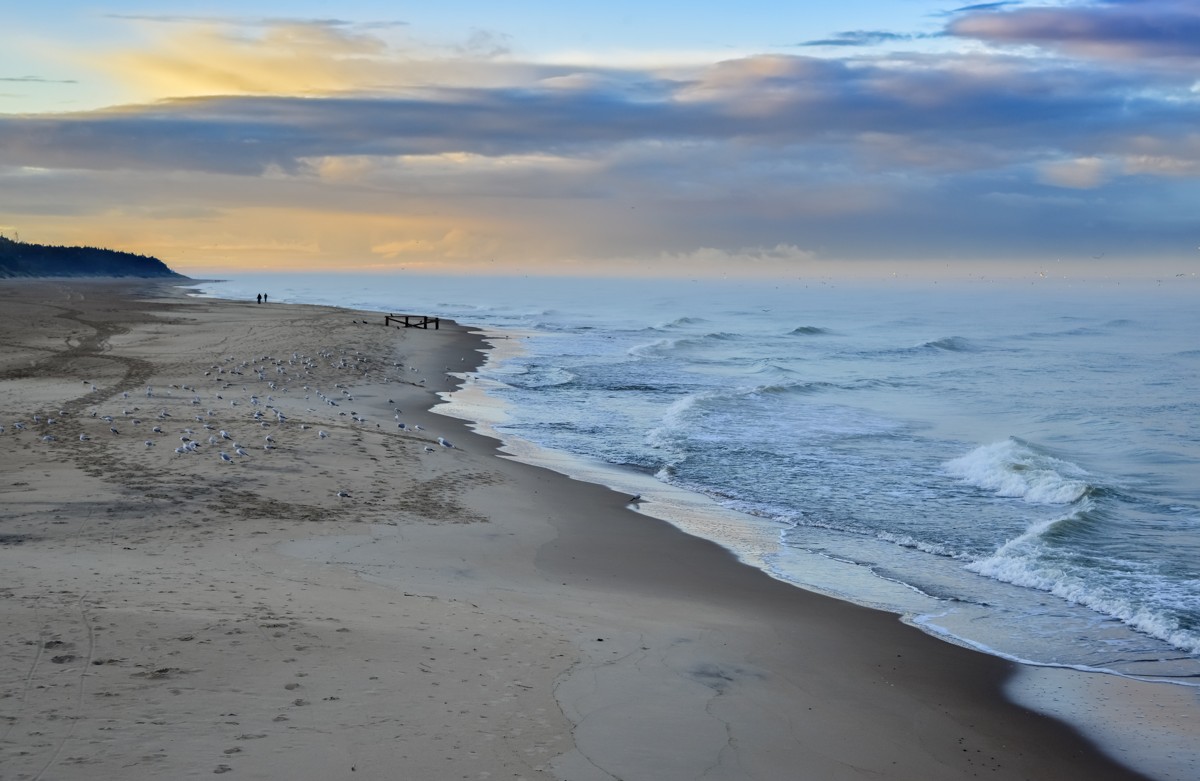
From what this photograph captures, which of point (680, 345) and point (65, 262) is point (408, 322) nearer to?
point (680, 345)

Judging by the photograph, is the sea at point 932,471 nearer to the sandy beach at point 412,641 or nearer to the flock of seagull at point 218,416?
the sandy beach at point 412,641

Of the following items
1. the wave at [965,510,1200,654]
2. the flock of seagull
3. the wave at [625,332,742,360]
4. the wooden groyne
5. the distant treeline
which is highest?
the distant treeline

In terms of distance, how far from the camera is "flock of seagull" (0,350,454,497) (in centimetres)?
1869

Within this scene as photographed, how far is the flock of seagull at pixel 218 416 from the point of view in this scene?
18688 millimetres

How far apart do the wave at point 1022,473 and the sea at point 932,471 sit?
7 cm

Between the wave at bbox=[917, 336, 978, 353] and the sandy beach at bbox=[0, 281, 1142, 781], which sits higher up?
the wave at bbox=[917, 336, 978, 353]

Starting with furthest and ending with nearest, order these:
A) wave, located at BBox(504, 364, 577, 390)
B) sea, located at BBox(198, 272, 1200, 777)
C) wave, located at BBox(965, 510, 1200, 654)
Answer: wave, located at BBox(504, 364, 577, 390) < sea, located at BBox(198, 272, 1200, 777) < wave, located at BBox(965, 510, 1200, 654)

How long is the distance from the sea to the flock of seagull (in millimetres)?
4556

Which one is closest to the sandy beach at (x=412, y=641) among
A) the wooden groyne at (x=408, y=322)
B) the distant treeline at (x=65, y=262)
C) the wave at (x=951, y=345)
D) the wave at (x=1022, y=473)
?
the wave at (x=1022, y=473)

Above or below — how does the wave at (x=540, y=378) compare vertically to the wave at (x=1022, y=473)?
above

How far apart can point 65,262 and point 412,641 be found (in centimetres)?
18590

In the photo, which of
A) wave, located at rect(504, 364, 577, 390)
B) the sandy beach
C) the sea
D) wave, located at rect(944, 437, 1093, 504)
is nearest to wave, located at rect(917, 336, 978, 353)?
the sea

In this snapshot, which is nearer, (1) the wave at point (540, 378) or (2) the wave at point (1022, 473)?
(2) the wave at point (1022, 473)

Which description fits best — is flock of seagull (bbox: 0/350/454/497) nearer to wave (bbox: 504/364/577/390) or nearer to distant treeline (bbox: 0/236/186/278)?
wave (bbox: 504/364/577/390)
